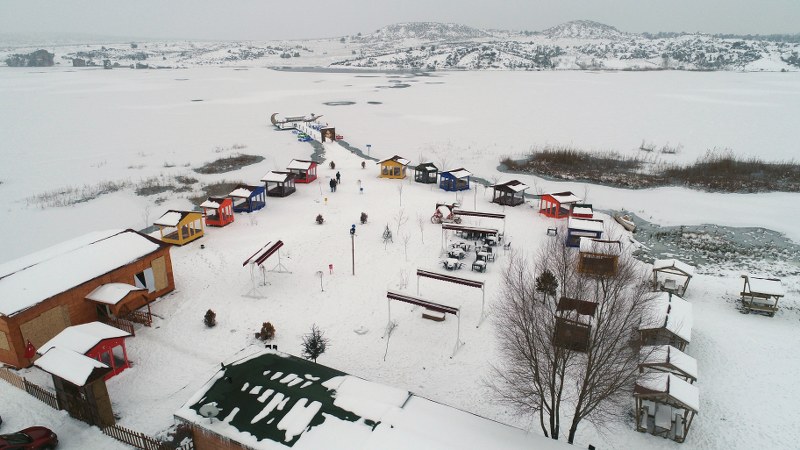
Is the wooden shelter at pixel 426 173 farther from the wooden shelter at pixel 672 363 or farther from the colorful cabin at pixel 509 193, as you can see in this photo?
the wooden shelter at pixel 672 363

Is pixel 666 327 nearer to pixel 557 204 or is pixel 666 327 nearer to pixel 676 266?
pixel 676 266

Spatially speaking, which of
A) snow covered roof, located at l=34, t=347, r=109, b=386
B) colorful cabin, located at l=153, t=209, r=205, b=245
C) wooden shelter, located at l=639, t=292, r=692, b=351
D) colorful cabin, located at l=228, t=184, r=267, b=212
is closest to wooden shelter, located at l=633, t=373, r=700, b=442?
wooden shelter, located at l=639, t=292, r=692, b=351

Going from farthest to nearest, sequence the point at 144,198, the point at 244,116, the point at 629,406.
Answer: the point at 244,116
the point at 144,198
the point at 629,406

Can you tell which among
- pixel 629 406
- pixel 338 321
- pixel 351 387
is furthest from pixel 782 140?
pixel 351 387

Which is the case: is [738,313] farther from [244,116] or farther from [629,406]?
[244,116]

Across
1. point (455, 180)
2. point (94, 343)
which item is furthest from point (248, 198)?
point (94, 343)
